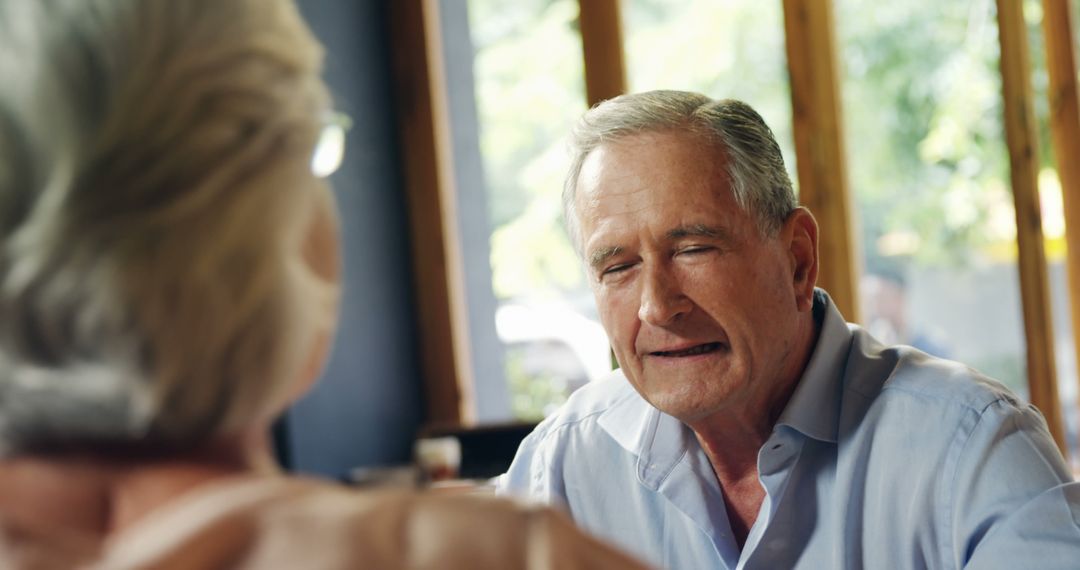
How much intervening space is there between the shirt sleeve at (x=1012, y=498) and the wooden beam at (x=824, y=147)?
2.53 metres

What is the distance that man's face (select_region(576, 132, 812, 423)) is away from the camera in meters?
1.70

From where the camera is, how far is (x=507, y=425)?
3.91m

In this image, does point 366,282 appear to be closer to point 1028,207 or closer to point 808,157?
point 808,157

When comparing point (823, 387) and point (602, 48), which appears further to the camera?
point (602, 48)

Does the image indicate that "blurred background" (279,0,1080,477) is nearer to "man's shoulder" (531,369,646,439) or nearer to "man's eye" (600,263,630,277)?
"man's shoulder" (531,369,646,439)

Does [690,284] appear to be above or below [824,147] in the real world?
below

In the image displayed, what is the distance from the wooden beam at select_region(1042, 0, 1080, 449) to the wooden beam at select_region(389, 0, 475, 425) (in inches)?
92.2

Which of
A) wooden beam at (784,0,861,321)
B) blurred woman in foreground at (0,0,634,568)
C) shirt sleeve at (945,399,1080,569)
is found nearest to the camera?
blurred woman in foreground at (0,0,634,568)

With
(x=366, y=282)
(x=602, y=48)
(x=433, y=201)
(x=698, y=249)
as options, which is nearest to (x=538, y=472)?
(x=698, y=249)

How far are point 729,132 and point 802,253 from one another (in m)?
0.23

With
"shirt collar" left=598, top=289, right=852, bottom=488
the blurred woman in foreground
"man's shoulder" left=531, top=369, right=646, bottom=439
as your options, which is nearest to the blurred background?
"man's shoulder" left=531, top=369, right=646, bottom=439

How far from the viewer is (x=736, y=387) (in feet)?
5.50

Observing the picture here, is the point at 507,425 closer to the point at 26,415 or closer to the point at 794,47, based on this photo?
the point at 794,47

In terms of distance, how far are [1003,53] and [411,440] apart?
2728mm
